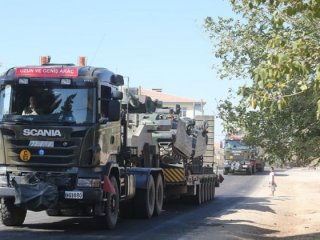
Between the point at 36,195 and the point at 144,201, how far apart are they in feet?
14.5

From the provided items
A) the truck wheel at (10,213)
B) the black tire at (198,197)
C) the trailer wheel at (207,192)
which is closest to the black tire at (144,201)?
the truck wheel at (10,213)

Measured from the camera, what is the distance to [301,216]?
725 inches

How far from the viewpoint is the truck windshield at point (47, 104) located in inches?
456

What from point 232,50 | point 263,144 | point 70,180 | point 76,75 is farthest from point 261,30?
point 70,180

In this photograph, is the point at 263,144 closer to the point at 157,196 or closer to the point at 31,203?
the point at 157,196

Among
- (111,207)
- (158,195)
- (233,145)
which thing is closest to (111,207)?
(111,207)

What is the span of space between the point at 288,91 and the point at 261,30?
4557mm

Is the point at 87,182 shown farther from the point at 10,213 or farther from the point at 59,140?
the point at 10,213

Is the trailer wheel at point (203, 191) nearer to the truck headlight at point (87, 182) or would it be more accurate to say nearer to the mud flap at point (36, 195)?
the truck headlight at point (87, 182)

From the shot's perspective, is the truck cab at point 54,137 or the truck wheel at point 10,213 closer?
the truck cab at point 54,137

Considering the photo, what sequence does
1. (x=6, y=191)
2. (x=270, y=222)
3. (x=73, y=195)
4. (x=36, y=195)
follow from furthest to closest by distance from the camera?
(x=270, y=222), (x=6, y=191), (x=73, y=195), (x=36, y=195)

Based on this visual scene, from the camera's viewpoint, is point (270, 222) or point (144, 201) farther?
point (270, 222)

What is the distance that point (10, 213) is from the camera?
12531 millimetres

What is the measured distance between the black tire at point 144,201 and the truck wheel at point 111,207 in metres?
2.31
